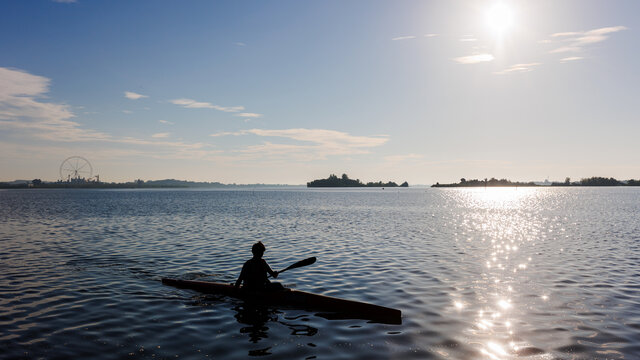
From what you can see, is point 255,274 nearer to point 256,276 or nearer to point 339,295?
point 256,276

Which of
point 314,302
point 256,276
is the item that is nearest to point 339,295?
point 314,302

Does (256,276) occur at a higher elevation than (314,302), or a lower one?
higher

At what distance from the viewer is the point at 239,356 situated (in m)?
9.10

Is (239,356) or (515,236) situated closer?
(239,356)

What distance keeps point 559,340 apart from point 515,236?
26.5 m

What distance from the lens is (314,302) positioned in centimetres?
1268

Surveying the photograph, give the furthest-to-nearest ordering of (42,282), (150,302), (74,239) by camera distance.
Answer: (74,239)
(42,282)
(150,302)

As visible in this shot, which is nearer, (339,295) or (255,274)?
(255,274)

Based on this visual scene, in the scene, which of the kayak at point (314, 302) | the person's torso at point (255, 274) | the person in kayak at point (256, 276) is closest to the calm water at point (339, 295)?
the kayak at point (314, 302)

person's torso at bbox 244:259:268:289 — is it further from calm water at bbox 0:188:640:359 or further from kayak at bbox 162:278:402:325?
calm water at bbox 0:188:640:359

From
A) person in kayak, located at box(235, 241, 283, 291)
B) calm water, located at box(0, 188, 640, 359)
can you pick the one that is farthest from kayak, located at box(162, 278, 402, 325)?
calm water, located at box(0, 188, 640, 359)

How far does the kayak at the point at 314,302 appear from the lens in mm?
11633

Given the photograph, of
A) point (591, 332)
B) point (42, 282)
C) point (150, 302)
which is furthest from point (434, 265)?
point (42, 282)

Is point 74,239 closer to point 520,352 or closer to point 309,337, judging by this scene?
point 309,337
